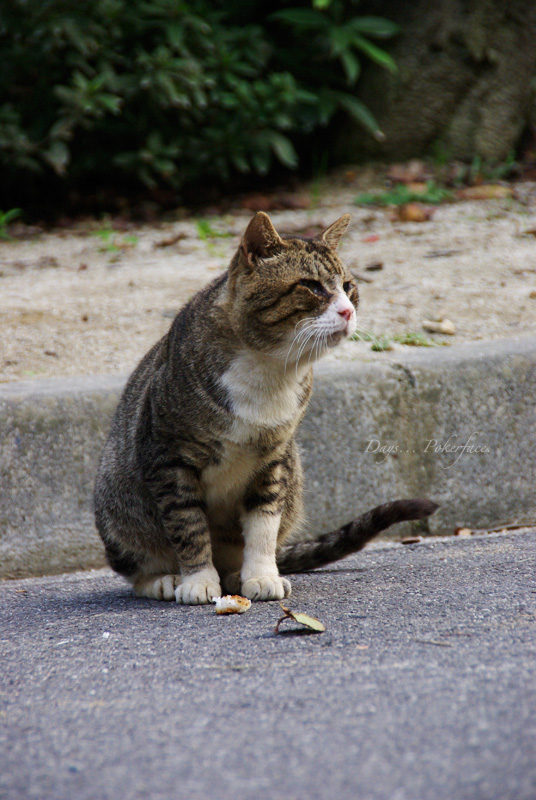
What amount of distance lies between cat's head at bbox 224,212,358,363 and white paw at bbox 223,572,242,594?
0.76 m

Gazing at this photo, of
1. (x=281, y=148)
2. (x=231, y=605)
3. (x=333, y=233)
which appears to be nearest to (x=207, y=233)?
(x=281, y=148)

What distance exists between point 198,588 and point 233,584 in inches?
8.3

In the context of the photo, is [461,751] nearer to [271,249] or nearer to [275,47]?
[271,249]

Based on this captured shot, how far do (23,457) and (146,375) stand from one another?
644mm

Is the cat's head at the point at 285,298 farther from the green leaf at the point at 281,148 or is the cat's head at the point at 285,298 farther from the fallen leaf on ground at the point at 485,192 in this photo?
the fallen leaf on ground at the point at 485,192

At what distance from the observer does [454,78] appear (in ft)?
22.4

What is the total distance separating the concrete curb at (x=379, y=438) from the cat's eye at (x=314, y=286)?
896 millimetres

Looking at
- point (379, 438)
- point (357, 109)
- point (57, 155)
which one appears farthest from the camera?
point (357, 109)

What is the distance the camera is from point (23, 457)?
3.22 meters

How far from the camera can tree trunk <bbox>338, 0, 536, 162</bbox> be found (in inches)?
264

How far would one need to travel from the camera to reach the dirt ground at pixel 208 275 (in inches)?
159

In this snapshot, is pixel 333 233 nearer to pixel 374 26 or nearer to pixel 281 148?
pixel 281 148

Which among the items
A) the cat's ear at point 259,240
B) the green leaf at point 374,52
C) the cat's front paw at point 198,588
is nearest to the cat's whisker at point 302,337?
the cat's ear at point 259,240

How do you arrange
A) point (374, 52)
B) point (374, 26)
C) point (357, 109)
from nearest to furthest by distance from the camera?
point (374, 52) < point (374, 26) < point (357, 109)
